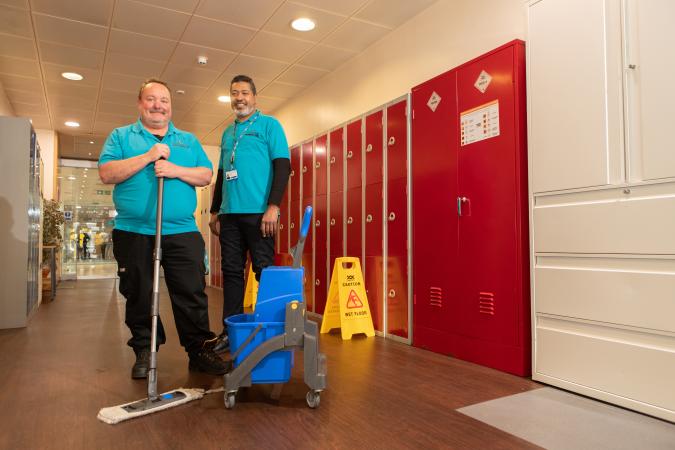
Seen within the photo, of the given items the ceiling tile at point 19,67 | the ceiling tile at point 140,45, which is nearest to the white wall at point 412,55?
the ceiling tile at point 140,45

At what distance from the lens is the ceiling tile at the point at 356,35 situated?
3.74 meters

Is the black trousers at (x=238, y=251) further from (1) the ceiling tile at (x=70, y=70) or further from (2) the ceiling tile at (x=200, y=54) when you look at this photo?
(1) the ceiling tile at (x=70, y=70)

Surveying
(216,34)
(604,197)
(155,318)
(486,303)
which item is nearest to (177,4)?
(216,34)

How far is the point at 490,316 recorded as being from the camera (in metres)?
2.52

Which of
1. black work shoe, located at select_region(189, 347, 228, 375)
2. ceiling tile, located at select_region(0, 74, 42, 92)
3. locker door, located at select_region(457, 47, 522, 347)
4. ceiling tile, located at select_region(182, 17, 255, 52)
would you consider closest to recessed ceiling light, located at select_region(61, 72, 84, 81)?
ceiling tile, located at select_region(0, 74, 42, 92)

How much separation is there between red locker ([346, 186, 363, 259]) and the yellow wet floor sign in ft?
0.77

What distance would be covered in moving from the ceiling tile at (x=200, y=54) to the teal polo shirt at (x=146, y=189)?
7.69 feet

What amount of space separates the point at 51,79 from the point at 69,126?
7.68 feet

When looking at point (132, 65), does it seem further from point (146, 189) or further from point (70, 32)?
point (146, 189)

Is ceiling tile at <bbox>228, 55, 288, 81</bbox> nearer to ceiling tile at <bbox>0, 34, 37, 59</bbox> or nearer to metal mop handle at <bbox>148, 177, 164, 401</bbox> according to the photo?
ceiling tile at <bbox>0, 34, 37, 59</bbox>

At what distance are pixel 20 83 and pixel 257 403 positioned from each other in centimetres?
520

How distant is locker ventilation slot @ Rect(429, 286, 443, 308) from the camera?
2883 millimetres

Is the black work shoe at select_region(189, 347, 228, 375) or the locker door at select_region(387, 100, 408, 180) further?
the locker door at select_region(387, 100, 408, 180)

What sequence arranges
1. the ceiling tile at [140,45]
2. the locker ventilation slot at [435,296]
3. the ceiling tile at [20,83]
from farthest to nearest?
the ceiling tile at [20,83] → the ceiling tile at [140,45] → the locker ventilation slot at [435,296]
